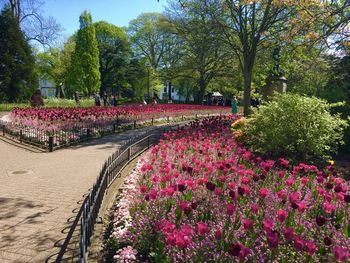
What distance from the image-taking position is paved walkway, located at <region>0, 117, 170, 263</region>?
4992 mm

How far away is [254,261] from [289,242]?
29.3 inches

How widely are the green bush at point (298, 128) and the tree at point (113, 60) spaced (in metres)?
57.9

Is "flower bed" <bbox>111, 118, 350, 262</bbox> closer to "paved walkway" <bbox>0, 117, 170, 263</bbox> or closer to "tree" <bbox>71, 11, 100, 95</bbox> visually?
"paved walkway" <bbox>0, 117, 170, 263</bbox>

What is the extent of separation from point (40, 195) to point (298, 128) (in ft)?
22.3

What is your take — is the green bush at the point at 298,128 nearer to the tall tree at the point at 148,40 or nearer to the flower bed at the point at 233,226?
the flower bed at the point at 233,226

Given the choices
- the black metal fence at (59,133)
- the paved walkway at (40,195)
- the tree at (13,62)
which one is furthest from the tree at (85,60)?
the paved walkway at (40,195)

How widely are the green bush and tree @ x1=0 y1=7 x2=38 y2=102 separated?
108 ft

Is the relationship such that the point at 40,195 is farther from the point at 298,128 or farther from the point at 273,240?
the point at 298,128

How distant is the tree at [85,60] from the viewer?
5538cm

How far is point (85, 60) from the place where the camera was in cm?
5559

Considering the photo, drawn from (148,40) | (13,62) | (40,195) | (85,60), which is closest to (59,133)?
(40,195)

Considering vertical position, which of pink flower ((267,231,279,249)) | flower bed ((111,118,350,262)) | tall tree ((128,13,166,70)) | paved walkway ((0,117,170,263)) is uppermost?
tall tree ((128,13,166,70))

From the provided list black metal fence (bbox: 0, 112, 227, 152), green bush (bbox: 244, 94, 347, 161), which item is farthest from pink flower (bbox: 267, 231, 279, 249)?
black metal fence (bbox: 0, 112, 227, 152)

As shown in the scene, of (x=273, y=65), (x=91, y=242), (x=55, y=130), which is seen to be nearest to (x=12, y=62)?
(x=55, y=130)
